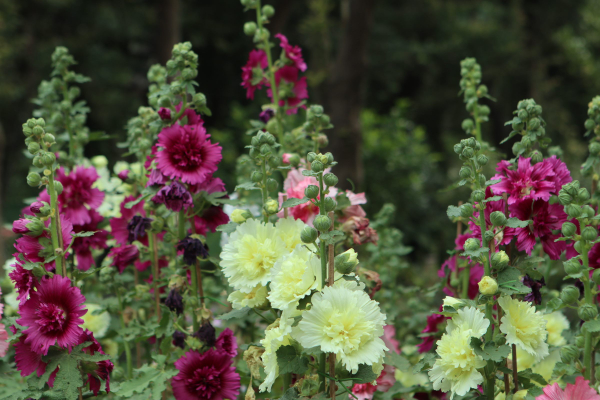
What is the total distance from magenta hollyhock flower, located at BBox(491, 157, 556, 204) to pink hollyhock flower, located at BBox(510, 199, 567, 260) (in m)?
0.03

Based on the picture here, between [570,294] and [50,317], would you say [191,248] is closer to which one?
[50,317]

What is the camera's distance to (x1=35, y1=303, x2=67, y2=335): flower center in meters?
1.08

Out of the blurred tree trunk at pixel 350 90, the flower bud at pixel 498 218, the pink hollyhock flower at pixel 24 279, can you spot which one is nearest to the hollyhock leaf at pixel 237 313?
the pink hollyhock flower at pixel 24 279

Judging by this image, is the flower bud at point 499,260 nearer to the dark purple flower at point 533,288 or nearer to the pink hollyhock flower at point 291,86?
the dark purple flower at point 533,288

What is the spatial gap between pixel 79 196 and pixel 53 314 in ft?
1.65

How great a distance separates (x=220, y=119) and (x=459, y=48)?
193 inches

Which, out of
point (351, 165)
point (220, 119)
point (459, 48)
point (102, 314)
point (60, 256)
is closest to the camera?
point (60, 256)

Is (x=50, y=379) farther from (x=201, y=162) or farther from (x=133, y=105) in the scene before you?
(x=133, y=105)

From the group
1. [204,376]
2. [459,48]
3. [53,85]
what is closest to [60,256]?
[204,376]

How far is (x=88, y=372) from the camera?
1173 millimetres

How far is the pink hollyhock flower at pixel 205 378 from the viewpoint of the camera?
1.24 m

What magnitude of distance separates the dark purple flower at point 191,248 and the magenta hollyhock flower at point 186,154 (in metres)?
0.12

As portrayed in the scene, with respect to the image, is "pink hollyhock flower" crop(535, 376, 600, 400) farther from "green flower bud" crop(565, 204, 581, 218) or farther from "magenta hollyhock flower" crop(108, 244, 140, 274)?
"magenta hollyhock flower" crop(108, 244, 140, 274)

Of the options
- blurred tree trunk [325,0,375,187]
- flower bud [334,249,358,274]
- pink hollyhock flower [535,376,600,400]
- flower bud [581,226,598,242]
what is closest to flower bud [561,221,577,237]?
flower bud [581,226,598,242]
